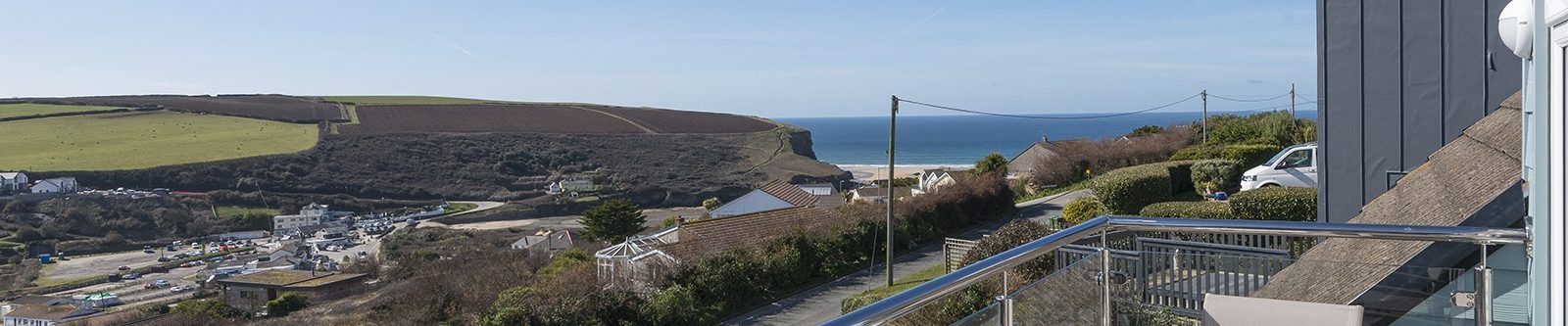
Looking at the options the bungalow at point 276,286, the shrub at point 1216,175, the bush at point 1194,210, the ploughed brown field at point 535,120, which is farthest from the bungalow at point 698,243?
the ploughed brown field at point 535,120

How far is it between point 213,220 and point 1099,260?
69717 millimetres

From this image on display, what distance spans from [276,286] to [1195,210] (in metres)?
28.9

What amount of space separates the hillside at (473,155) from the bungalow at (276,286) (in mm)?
38701

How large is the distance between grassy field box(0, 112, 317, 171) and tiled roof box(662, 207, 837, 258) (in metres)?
63.0

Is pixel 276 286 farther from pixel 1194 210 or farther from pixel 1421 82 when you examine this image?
pixel 1421 82

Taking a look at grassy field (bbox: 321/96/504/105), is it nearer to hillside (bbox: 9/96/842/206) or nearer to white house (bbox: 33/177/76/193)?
hillside (bbox: 9/96/842/206)

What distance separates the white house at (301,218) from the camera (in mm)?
64188

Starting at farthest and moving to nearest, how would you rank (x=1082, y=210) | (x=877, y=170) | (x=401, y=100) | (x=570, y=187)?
(x=401, y=100), (x=877, y=170), (x=570, y=187), (x=1082, y=210)

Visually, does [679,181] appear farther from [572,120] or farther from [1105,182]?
[1105,182]

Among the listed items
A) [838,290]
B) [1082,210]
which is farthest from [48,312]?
[1082,210]

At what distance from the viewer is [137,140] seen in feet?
261

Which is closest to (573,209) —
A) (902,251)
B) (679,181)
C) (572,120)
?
(679,181)

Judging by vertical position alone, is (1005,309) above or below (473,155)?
above

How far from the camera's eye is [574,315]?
16453 mm
